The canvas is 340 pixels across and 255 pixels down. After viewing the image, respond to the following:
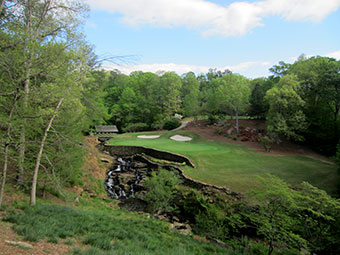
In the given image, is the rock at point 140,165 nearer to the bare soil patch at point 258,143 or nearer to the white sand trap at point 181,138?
the white sand trap at point 181,138

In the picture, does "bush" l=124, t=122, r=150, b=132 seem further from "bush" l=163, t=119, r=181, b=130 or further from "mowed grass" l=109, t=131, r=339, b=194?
"mowed grass" l=109, t=131, r=339, b=194

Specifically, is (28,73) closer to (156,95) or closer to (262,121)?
(262,121)

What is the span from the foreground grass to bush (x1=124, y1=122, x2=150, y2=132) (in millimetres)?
33178

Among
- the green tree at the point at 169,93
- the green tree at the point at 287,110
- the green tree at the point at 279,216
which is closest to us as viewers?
the green tree at the point at 279,216

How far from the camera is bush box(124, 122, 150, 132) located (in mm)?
41281

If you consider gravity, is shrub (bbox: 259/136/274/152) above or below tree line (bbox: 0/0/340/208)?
below

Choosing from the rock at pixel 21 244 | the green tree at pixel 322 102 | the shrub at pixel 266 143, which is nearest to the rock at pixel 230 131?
the shrub at pixel 266 143

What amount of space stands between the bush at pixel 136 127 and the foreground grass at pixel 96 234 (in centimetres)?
3318

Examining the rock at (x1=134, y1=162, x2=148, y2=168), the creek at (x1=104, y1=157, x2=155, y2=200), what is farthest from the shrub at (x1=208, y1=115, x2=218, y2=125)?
the rock at (x1=134, y1=162, x2=148, y2=168)

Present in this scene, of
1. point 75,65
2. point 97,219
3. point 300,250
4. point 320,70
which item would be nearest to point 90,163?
point 97,219

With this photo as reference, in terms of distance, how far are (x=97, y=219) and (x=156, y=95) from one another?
3989 centimetres

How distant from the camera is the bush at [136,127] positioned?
41.3 metres

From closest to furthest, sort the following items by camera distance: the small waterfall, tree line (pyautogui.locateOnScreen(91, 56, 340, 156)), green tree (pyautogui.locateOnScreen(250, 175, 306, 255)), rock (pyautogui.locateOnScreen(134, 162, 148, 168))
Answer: green tree (pyautogui.locateOnScreen(250, 175, 306, 255)), the small waterfall, rock (pyautogui.locateOnScreen(134, 162, 148, 168)), tree line (pyautogui.locateOnScreen(91, 56, 340, 156))

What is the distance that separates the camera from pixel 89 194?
13523mm
